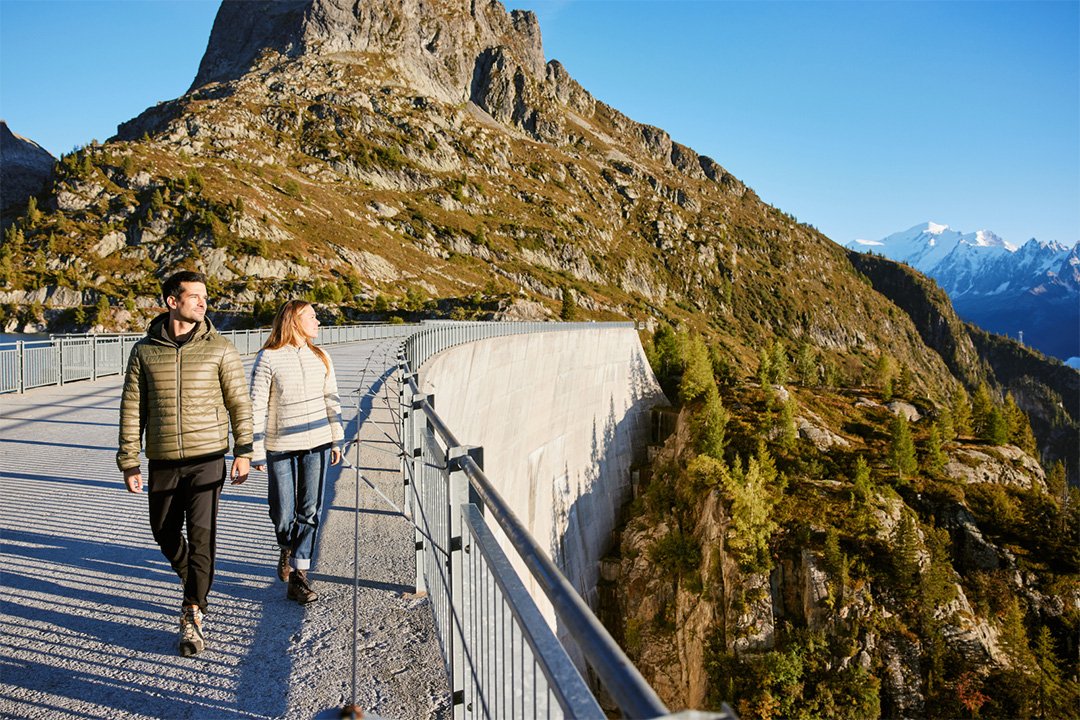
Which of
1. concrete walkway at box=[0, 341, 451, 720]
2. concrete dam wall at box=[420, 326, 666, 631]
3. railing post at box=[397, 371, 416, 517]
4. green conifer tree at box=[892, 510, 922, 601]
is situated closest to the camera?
concrete walkway at box=[0, 341, 451, 720]

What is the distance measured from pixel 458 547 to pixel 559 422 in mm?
30874

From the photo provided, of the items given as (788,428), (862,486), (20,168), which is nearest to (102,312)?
(788,428)

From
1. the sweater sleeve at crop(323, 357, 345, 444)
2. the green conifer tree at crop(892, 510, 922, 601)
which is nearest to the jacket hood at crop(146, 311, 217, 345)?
the sweater sleeve at crop(323, 357, 345, 444)

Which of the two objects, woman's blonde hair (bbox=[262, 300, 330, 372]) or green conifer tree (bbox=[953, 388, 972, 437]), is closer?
woman's blonde hair (bbox=[262, 300, 330, 372])

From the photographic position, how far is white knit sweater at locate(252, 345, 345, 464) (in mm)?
4664

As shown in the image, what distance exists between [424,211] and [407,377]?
128 m

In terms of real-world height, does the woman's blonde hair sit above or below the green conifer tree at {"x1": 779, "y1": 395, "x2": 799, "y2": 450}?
above

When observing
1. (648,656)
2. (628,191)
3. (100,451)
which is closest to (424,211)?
(628,191)

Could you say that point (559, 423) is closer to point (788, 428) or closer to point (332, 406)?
point (788, 428)

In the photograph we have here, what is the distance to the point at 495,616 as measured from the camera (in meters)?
2.55

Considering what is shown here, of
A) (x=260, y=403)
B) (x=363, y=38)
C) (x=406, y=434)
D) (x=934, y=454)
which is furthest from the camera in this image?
(x=363, y=38)

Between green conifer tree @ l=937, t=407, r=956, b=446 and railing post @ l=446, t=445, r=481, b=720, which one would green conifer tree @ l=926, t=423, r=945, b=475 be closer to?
green conifer tree @ l=937, t=407, r=956, b=446

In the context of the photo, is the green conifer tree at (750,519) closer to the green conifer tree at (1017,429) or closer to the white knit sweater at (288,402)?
the white knit sweater at (288,402)

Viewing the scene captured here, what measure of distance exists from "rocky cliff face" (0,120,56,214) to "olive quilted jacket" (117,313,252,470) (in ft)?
463
